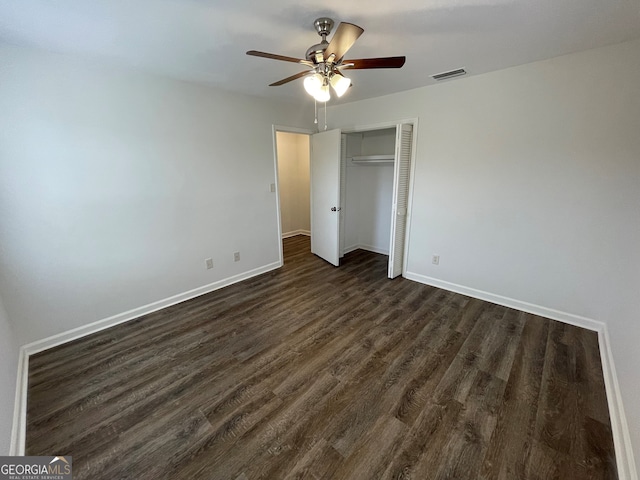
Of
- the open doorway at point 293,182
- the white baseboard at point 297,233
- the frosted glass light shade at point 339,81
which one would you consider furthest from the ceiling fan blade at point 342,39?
the white baseboard at point 297,233

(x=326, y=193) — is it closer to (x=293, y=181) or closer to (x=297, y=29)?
(x=293, y=181)

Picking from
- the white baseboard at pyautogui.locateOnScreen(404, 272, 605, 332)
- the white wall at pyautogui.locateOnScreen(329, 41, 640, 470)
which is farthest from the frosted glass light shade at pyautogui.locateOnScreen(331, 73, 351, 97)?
the white baseboard at pyautogui.locateOnScreen(404, 272, 605, 332)

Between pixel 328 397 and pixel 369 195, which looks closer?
pixel 328 397

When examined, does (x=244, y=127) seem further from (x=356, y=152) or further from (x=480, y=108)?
(x=480, y=108)

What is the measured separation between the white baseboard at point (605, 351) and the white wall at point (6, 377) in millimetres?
3091

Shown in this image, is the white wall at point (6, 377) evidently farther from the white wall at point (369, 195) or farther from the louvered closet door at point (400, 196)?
the white wall at point (369, 195)

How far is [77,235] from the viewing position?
2361 mm

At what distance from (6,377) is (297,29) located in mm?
2886

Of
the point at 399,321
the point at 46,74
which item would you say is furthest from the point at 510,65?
the point at 46,74

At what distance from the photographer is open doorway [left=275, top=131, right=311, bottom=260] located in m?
5.60

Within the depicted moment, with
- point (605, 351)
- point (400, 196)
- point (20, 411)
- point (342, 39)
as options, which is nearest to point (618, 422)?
point (605, 351)

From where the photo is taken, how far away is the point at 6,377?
62.3 inches

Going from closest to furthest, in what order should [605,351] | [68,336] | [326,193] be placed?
[605,351]
[68,336]
[326,193]

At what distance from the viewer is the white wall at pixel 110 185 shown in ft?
6.77
